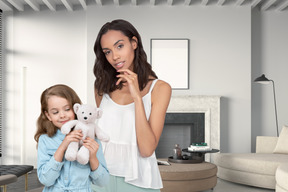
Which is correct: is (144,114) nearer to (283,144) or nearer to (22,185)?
(22,185)

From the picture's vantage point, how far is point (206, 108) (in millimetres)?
6297

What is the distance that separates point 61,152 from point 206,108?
17.4 feet

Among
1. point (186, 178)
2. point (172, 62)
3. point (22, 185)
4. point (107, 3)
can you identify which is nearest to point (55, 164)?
point (186, 178)

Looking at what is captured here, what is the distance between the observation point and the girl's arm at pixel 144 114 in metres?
1.22

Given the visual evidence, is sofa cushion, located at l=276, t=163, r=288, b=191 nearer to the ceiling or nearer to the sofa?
the sofa

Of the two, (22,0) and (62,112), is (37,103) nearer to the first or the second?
(22,0)

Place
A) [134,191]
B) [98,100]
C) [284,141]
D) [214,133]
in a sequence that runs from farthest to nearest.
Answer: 1. [214,133]
2. [284,141]
3. [98,100]
4. [134,191]

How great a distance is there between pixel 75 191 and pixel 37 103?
571 cm

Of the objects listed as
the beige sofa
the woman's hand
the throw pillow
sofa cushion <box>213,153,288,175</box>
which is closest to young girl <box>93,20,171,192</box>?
the woman's hand

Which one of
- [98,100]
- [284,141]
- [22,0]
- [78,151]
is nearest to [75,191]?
[78,151]

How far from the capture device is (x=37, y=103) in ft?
21.8

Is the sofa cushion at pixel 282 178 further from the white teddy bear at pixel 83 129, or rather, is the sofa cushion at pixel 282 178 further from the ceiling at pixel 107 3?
the white teddy bear at pixel 83 129

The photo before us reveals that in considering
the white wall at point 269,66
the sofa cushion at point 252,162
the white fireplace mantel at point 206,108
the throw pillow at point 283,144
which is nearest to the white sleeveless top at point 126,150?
the sofa cushion at point 252,162

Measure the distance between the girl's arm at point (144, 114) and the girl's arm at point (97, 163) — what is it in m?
0.14
